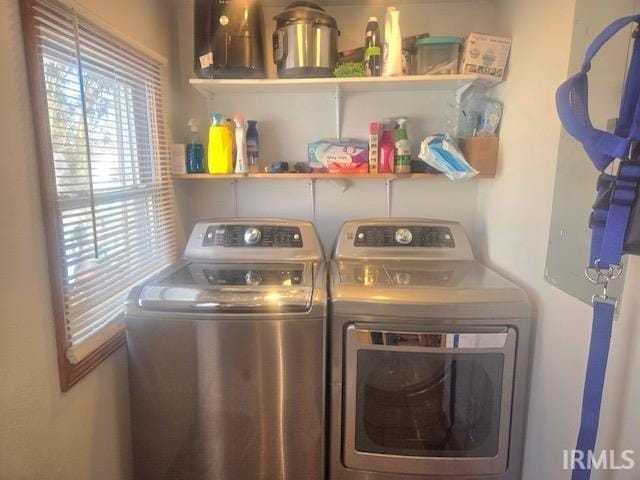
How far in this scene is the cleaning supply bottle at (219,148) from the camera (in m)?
1.80

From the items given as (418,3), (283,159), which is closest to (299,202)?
(283,159)

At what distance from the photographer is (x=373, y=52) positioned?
5.42ft

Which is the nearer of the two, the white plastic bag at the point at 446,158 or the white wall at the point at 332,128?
the white plastic bag at the point at 446,158

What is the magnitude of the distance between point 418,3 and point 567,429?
181cm

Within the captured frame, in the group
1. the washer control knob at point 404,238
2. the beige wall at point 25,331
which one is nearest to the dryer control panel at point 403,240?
the washer control knob at point 404,238

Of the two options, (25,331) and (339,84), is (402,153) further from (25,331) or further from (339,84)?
(25,331)

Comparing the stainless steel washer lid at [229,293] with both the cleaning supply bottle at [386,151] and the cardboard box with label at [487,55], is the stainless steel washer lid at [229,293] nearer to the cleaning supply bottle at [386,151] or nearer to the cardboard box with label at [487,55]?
the cleaning supply bottle at [386,151]

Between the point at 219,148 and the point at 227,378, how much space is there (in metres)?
1.01

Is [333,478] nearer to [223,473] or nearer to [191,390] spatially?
[223,473]

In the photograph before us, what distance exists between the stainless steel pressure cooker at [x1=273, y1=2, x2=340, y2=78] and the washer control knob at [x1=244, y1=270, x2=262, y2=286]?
32.9 inches

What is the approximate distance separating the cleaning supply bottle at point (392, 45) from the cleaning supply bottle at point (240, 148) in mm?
666

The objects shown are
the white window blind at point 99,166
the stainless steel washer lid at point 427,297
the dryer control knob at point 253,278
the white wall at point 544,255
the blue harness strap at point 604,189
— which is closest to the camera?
the blue harness strap at point 604,189

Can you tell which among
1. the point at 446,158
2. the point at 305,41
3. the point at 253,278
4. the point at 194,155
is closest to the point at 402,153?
the point at 446,158

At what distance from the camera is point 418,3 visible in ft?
6.09
